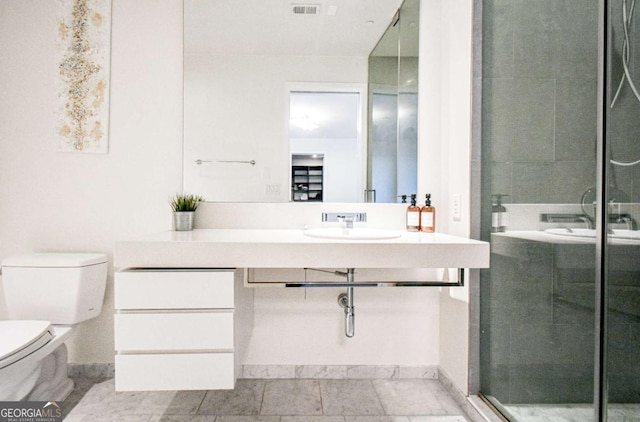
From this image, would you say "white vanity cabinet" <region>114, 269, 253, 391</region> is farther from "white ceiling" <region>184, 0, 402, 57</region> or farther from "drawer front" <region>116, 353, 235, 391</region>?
"white ceiling" <region>184, 0, 402, 57</region>

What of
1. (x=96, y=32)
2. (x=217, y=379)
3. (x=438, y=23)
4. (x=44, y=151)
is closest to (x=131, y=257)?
(x=217, y=379)

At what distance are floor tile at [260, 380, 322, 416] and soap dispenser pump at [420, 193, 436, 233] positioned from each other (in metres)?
1.00

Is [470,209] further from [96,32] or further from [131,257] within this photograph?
[96,32]

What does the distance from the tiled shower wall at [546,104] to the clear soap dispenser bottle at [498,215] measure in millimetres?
37

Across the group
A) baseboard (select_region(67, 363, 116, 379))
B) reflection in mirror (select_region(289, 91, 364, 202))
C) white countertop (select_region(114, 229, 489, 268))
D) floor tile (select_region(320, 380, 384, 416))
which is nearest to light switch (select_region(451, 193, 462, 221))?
reflection in mirror (select_region(289, 91, 364, 202))

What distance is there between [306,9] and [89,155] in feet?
4.54

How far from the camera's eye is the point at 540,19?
1.28 metres

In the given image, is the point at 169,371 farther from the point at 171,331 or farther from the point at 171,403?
the point at 171,403

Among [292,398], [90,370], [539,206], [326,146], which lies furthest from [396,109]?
[90,370]

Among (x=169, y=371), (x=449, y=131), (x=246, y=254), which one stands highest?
(x=449, y=131)

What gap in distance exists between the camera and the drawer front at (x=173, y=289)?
126 cm

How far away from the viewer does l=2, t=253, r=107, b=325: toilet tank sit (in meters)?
1.63

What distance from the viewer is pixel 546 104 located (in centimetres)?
124

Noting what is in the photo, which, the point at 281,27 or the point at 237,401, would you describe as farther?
the point at 281,27
